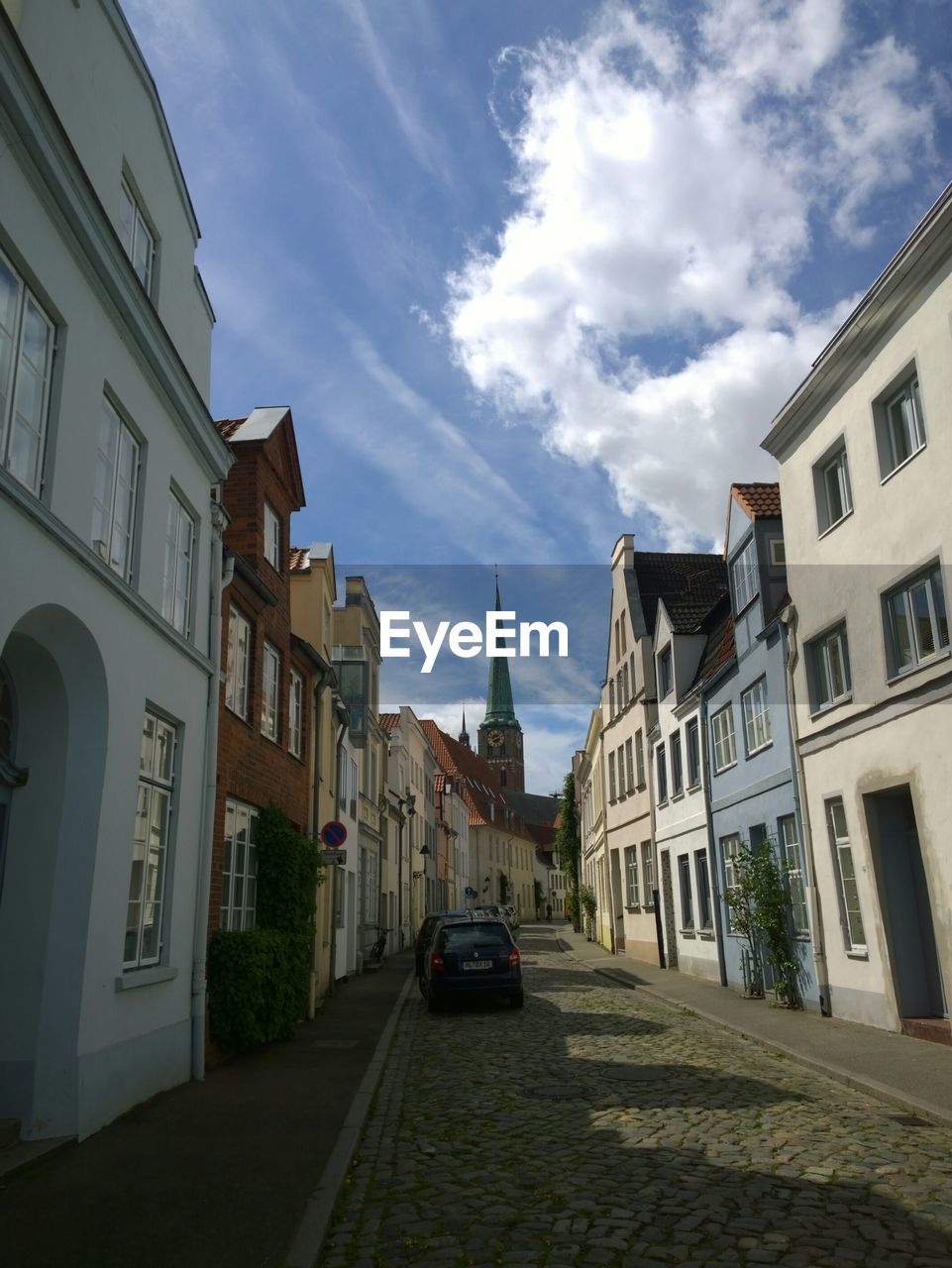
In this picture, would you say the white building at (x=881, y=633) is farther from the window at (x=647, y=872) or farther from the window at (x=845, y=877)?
the window at (x=647, y=872)

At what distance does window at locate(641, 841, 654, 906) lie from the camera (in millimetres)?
29406

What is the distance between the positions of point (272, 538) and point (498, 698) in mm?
112718

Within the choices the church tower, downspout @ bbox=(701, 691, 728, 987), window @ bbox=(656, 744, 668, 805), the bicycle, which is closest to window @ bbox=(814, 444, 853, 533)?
downspout @ bbox=(701, 691, 728, 987)

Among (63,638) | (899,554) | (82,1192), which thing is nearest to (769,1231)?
(82,1192)

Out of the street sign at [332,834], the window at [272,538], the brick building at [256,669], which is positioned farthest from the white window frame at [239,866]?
the window at [272,538]

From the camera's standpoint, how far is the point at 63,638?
27.3ft

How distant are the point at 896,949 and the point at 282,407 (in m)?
11.7

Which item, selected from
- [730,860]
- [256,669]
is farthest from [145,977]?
[730,860]

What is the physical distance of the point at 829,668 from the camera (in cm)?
1531

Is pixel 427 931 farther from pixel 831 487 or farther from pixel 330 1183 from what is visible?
pixel 330 1183

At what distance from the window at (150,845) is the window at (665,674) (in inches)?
693

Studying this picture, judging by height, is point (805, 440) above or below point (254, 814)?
above

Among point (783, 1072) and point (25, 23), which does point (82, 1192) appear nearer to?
point (783, 1072)

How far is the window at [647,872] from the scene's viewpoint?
2941 cm
